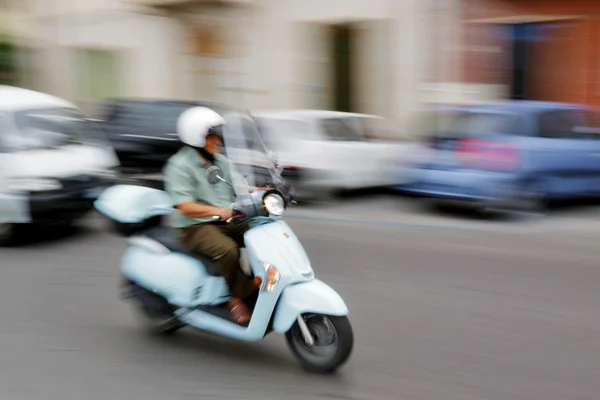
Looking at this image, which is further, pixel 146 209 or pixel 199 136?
pixel 146 209

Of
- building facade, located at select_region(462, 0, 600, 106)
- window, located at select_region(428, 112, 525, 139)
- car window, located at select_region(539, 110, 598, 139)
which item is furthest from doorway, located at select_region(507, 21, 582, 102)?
window, located at select_region(428, 112, 525, 139)

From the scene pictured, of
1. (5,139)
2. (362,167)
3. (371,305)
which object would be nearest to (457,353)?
(371,305)

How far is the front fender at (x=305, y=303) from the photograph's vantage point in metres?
4.69

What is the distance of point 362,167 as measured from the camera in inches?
470

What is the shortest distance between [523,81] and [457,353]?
11.5 metres

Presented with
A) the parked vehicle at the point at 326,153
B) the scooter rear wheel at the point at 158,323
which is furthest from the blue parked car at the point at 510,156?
the scooter rear wheel at the point at 158,323

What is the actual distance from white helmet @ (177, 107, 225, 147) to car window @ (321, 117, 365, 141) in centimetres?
675

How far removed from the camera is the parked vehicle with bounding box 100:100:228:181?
12938mm

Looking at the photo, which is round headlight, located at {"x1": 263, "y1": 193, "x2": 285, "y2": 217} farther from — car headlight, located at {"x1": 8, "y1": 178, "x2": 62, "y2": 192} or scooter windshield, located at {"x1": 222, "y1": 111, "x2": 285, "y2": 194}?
car headlight, located at {"x1": 8, "y1": 178, "x2": 62, "y2": 192}

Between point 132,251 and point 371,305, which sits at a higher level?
point 132,251

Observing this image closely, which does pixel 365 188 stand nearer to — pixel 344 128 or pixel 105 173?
pixel 344 128

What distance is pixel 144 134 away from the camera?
13109mm

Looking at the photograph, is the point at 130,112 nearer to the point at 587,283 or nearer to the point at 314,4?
the point at 314,4

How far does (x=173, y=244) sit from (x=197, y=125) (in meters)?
0.85
